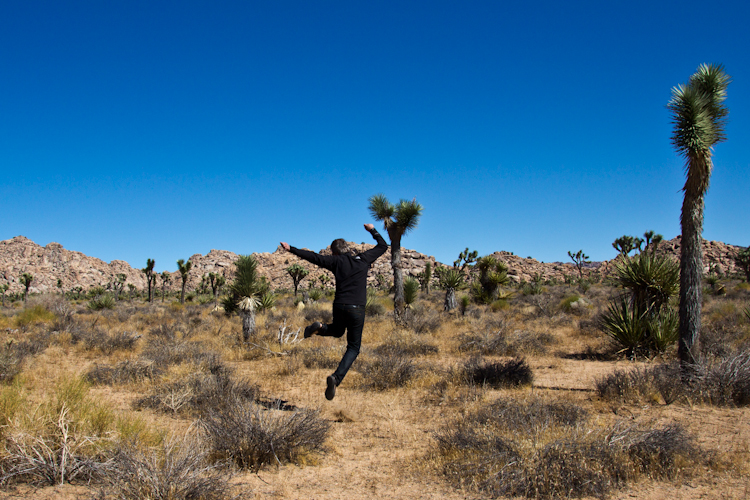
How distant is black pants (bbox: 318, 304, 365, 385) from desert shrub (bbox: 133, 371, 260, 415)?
1655mm

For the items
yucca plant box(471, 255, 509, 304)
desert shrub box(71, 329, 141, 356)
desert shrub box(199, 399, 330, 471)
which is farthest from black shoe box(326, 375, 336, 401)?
yucca plant box(471, 255, 509, 304)

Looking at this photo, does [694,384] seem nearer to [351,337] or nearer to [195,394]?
[351,337]

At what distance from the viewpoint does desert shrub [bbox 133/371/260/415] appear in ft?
21.0

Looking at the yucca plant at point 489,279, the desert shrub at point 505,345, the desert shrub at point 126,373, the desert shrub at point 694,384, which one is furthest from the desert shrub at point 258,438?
the yucca plant at point 489,279

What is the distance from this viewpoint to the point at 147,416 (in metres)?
6.23

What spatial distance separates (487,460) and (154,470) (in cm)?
286

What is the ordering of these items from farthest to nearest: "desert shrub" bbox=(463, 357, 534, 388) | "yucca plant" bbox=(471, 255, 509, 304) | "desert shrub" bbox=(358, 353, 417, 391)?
1. "yucca plant" bbox=(471, 255, 509, 304)
2. "desert shrub" bbox=(358, 353, 417, 391)
3. "desert shrub" bbox=(463, 357, 534, 388)

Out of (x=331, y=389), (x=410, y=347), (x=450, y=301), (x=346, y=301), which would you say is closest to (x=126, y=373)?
(x=331, y=389)

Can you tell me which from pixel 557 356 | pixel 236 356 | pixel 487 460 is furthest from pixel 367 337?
pixel 487 460

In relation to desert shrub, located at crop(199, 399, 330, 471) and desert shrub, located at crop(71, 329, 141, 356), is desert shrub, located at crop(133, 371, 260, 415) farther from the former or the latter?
desert shrub, located at crop(71, 329, 141, 356)

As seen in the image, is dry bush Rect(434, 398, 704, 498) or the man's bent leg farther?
the man's bent leg

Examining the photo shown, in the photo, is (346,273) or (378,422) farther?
(378,422)

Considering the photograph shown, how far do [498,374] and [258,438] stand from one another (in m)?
4.86

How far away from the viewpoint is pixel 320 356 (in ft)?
33.4
